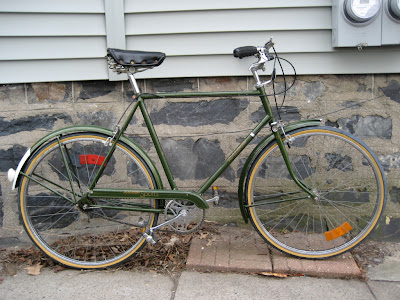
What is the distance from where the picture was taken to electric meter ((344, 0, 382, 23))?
303cm

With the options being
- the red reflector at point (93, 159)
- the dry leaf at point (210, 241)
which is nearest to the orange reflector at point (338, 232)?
the dry leaf at point (210, 241)

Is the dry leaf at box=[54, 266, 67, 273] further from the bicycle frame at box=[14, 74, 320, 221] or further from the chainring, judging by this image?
the chainring

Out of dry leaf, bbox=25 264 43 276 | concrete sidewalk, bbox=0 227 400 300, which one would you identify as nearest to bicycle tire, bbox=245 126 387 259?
concrete sidewalk, bbox=0 227 400 300

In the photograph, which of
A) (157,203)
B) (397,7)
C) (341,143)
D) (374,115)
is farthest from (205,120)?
(397,7)

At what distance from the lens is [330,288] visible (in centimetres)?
272

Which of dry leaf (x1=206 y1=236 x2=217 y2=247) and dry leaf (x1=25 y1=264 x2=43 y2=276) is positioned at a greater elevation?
dry leaf (x1=206 y1=236 x2=217 y2=247)

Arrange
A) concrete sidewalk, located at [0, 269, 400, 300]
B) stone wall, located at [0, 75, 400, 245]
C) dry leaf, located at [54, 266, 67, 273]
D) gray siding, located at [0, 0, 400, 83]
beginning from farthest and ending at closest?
1. stone wall, located at [0, 75, 400, 245]
2. gray siding, located at [0, 0, 400, 83]
3. dry leaf, located at [54, 266, 67, 273]
4. concrete sidewalk, located at [0, 269, 400, 300]

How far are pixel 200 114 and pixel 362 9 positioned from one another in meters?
1.34

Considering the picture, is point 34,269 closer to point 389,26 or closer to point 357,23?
point 357,23

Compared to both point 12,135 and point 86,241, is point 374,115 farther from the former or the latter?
point 12,135

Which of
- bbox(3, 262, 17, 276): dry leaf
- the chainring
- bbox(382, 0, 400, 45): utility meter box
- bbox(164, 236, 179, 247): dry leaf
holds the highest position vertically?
bbox(382, 0, 400, 45): utility meter box

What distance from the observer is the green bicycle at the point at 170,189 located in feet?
9.41

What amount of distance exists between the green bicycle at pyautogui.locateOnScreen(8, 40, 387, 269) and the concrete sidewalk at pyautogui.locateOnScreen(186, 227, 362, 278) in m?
0.09

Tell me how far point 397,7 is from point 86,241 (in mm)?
2750
